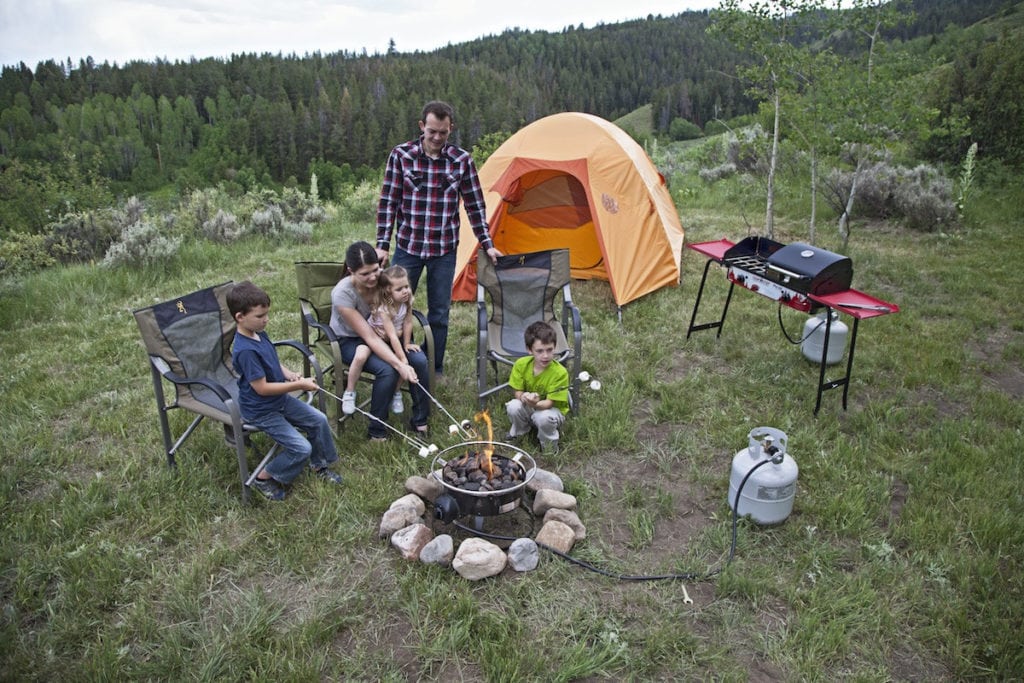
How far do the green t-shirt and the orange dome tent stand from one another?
245 cm

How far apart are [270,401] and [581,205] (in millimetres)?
4348

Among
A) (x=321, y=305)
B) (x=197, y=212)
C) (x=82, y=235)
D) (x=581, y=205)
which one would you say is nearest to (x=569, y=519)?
(x=321, y=305)

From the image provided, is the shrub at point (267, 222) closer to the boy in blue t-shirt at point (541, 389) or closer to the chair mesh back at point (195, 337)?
the chair mesh back at point (195, 337)

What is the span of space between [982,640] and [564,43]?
65.7 metres

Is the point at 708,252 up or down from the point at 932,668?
up

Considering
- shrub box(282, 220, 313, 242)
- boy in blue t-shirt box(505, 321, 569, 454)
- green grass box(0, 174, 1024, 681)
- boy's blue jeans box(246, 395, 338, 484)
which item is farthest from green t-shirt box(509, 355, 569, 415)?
shrub box(282, 220, 313, 242)

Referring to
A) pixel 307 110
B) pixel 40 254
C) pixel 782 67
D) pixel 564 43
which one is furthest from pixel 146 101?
pixel 782 67

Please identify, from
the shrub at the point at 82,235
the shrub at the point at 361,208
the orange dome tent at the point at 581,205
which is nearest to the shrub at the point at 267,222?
the shrub at the point at 361,208

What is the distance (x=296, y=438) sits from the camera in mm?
3242

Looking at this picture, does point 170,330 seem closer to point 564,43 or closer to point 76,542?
point 76,542

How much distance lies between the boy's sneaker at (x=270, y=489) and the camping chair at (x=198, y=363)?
7 centimetres

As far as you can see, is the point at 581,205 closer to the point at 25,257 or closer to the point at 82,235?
the point at 82,235

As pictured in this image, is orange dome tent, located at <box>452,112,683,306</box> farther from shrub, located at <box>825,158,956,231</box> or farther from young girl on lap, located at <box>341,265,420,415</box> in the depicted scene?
shrub, located at <box>825,158,956,231</box>

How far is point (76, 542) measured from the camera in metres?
2.94
